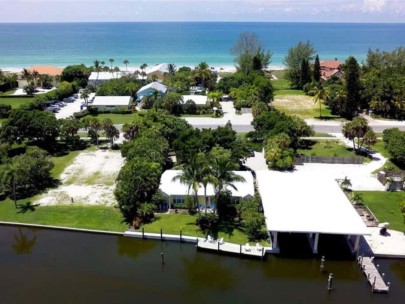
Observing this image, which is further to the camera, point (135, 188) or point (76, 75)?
point (76, 75)

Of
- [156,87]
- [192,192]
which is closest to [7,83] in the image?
[156,87]

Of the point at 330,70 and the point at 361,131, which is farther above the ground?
the point at 330,70

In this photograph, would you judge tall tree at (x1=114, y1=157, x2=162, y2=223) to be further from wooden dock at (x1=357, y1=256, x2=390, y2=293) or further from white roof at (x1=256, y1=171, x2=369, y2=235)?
wooden dock at (x1=357, y1=256, x2=390, y2=293)

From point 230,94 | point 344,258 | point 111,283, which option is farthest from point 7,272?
point 230,94

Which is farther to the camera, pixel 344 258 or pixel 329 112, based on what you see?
pixel 329 112

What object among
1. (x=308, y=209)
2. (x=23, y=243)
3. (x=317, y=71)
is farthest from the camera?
(x=317, y=71)

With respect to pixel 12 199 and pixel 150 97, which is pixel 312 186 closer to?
pixel 12 199

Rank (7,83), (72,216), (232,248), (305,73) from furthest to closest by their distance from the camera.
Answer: (7,83), (305,73), (72,216), (232,248)

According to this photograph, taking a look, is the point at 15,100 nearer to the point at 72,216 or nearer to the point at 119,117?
the point at 119,117
